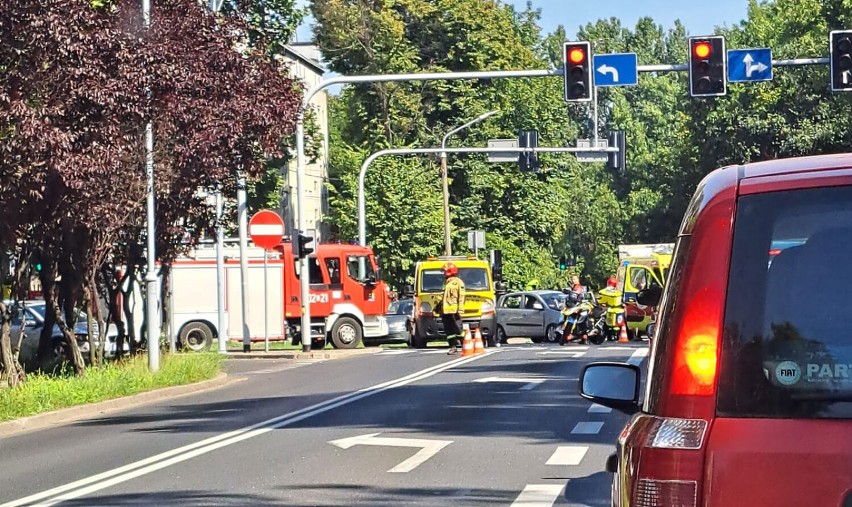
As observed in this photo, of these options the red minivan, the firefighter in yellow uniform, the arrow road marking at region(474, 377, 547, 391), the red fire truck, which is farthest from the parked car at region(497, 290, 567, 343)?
the red minivan

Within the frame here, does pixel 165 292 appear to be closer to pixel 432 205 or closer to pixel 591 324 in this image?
pixel 591 324

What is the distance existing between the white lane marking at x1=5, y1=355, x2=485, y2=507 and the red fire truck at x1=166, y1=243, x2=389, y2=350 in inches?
678

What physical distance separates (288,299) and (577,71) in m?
15.7

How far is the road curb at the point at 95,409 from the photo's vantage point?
1597 centimetres

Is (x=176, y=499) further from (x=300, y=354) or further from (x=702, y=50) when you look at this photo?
(x=300, y=354)

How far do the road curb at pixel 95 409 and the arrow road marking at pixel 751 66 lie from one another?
34.5 ft

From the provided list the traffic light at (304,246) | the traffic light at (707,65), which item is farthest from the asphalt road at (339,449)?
the traffic light at (304,246)

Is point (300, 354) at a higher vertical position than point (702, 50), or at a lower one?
lower

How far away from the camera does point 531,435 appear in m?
13.0

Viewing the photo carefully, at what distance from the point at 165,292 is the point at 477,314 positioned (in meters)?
9.85

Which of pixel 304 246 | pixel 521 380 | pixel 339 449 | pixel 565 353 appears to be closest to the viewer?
pixel 339 449

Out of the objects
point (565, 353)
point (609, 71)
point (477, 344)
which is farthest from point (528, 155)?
point (609, 71)

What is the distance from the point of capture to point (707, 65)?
2377cm

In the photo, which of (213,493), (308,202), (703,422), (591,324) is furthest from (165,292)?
(308,202)
